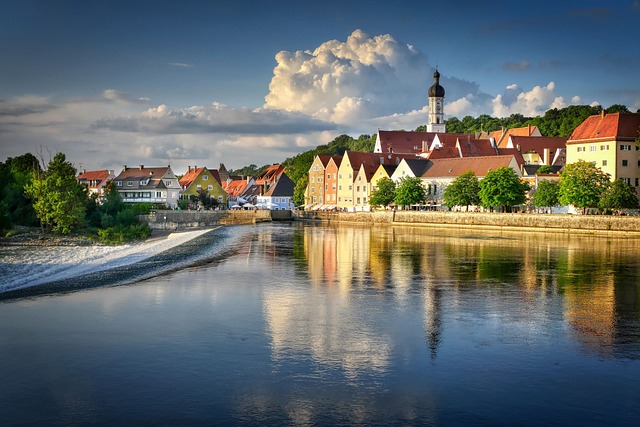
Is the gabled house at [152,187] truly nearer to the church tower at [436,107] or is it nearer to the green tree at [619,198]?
the church tower at [436,107]

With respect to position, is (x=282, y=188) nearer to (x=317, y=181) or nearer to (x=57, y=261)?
(x=317, y=181)

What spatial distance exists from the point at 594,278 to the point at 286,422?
23.5 m

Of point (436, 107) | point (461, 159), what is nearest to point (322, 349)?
point (461, 159)

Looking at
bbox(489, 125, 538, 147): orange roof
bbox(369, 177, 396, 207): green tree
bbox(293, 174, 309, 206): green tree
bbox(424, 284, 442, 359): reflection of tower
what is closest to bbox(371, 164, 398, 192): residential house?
bbox(369, 177, 396, 207): green tree

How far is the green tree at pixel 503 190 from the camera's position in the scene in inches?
3046

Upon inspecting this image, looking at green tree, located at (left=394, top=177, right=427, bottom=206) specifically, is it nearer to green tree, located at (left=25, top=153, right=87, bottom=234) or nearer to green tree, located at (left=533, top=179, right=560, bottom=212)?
green tree, located at (left=533, top=179, right=560, bottom=212)

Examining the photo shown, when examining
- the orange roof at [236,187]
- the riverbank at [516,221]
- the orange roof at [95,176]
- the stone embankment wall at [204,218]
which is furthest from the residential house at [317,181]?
the orange roof at [95,176]

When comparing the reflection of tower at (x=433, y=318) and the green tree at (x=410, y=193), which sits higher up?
the green tree at (x=410, y=193)

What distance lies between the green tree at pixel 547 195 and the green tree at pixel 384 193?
86.3ft

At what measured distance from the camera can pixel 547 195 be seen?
7531cm

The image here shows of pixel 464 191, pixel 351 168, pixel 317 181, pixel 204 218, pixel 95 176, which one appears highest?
pixel 351 168

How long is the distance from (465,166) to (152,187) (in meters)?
53.6

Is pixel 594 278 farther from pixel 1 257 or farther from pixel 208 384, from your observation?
pixel 1 257

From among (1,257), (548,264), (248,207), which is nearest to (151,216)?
(248,207)
